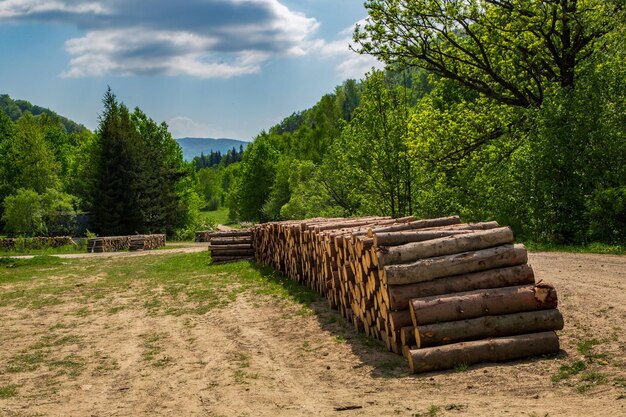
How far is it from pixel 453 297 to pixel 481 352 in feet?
2.89

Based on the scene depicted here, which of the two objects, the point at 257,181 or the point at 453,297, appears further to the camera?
the point at 257,181

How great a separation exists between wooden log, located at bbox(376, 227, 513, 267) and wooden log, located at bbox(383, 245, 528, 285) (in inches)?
4.3

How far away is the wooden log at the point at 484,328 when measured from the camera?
326 inches

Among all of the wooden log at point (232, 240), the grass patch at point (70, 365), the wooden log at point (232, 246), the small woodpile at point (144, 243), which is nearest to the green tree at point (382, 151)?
the wooden log at point (232, 240)

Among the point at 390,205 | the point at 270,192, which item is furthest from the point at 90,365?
the point at 270,192

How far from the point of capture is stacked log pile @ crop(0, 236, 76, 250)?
4166 centimetres

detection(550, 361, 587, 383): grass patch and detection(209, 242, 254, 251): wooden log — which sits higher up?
detection(209, 242, 254, 251): wooden log

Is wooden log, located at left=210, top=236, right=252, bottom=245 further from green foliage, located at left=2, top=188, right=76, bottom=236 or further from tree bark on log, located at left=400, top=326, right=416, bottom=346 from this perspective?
green foliage, located at left=2, top=188, right=76, bottom=236

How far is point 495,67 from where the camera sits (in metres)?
25.2

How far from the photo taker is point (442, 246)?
30.0 feet

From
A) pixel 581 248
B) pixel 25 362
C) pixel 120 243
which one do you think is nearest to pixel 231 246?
pixel 581 248

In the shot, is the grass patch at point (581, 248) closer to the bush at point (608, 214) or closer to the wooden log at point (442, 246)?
the bush at point (608, 214)

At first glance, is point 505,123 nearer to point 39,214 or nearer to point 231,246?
point 231,246

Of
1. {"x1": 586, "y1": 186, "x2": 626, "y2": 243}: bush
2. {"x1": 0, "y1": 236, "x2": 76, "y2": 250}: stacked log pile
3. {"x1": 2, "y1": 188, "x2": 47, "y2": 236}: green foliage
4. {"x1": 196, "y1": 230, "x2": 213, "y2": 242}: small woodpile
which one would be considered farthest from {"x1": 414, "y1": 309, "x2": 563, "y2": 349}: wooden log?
{"x1": 2, "y1": 188, "x2": 47, "y2": 236}: green foliage
